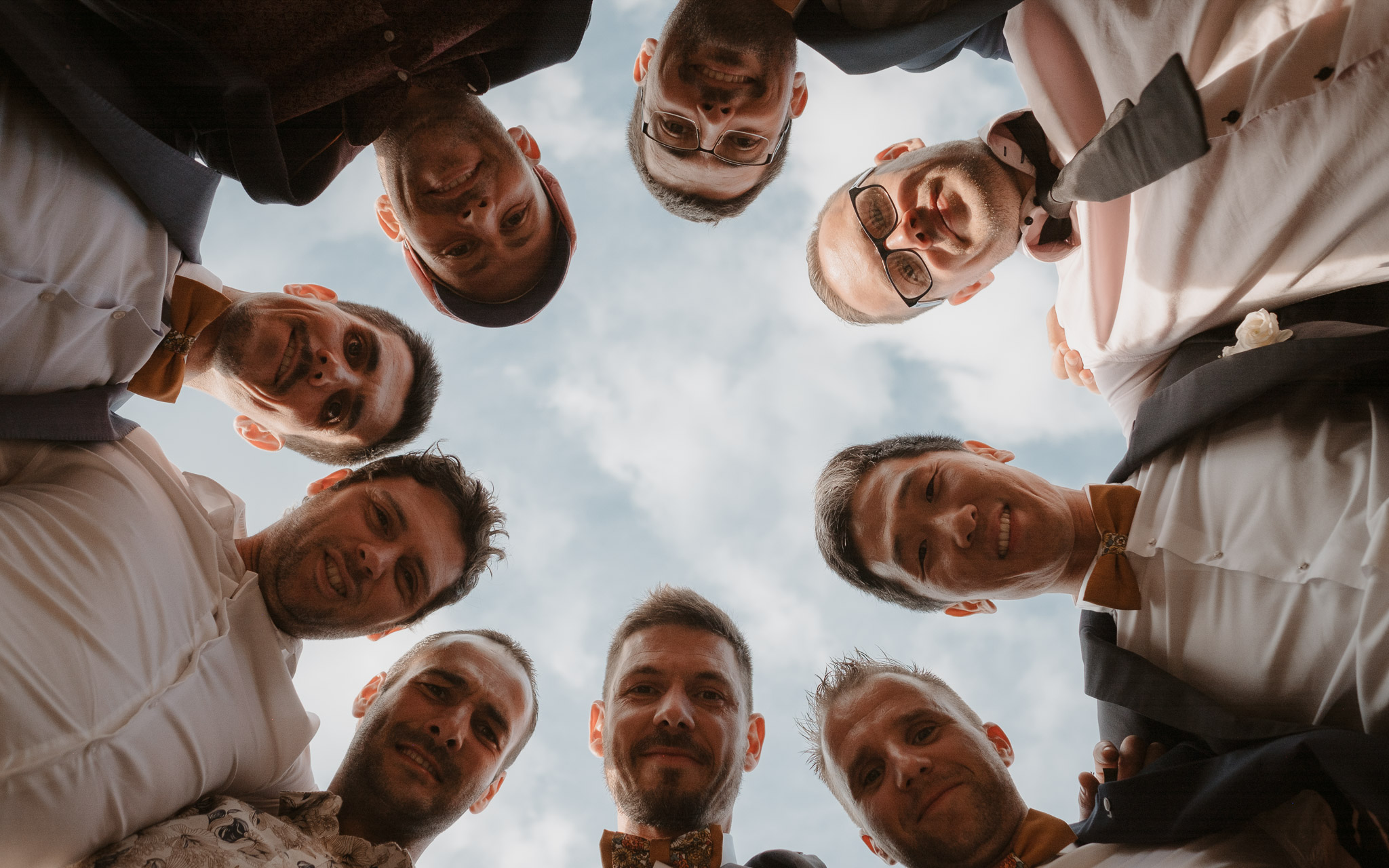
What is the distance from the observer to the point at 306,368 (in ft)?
12.0

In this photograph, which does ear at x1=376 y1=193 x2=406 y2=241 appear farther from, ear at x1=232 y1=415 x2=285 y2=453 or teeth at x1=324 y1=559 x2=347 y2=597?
teeth at x1=324 y1=559 x2=347 y2=597

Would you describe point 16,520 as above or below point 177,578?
above

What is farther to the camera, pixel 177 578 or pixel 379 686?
pixel 379 686

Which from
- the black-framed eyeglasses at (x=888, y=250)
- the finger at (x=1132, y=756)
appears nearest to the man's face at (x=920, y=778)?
the finger at (x=1132, y=756)

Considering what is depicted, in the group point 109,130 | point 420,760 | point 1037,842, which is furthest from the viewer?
point 420,760

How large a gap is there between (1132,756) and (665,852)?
1.88 m

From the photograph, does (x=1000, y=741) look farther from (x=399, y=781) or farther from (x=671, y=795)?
(x=399, y=781)

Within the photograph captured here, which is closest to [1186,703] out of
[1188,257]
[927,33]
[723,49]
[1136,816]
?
[1136,816]

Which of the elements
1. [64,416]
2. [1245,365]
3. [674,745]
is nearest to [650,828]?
[674,745]

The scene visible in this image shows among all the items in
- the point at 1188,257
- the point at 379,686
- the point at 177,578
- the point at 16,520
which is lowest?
the point at 379,686

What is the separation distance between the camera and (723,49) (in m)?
3.64

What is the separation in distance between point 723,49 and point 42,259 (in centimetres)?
277

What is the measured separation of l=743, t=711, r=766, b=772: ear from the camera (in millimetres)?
4148

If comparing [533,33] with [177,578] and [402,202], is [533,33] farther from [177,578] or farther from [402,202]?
[177,578]
